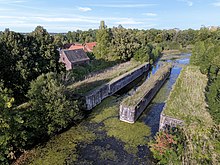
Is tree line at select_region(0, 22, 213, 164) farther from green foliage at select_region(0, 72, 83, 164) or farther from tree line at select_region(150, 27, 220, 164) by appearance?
tree line at select_region(150, 27, 220, 164)

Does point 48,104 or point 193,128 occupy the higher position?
point 48,104

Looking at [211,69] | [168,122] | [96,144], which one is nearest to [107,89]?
[168,122]

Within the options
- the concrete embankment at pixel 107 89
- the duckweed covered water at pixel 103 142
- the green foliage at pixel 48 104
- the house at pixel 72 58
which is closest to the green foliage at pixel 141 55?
the concrete embankment at pixel 107 89

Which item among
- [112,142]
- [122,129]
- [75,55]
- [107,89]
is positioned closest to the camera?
[112,142]

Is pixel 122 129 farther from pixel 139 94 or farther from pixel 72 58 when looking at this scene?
pixel 72 58

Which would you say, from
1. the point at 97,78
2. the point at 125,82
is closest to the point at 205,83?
the point at 125,82

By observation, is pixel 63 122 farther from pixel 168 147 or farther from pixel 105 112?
pixel 168 147
